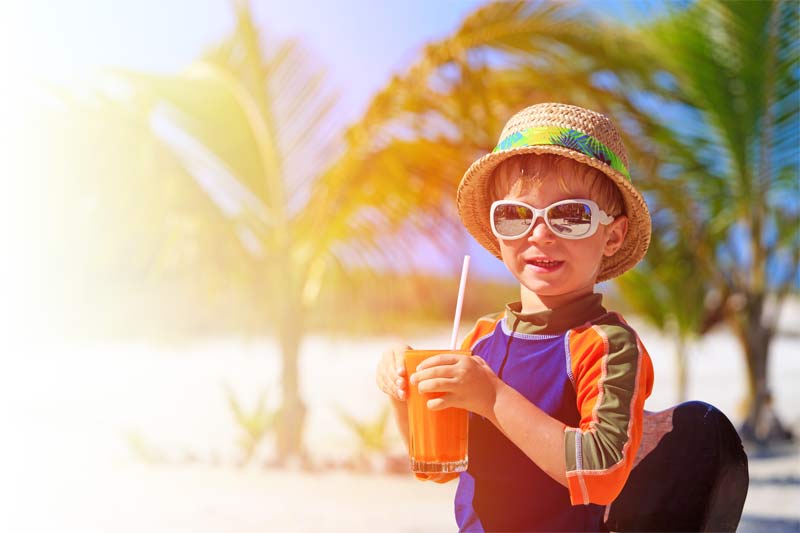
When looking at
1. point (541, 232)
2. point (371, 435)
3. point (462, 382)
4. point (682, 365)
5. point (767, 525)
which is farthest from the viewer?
point (682, 365)

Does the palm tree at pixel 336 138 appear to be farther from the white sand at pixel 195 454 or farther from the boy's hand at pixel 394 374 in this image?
the boy's hand at pixel 394 374

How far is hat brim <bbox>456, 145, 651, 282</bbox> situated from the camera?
1.39 meters

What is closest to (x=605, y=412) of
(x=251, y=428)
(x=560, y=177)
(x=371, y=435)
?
(x=560, y=177)

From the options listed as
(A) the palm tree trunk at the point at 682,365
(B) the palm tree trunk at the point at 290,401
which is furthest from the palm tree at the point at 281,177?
(A) the palm tree trunk at the point at 682,365

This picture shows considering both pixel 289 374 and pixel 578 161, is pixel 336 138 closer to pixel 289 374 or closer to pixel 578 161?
pixel 289 374

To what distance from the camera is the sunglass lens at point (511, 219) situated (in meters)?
1.40

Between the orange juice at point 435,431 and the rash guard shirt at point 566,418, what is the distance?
0.07 m

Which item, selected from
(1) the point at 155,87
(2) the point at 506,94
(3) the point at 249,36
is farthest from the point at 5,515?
(2) the point at 506,94

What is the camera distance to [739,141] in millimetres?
→ 6492

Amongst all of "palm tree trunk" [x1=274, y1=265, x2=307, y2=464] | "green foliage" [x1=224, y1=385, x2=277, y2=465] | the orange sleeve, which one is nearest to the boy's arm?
the orange sleeve

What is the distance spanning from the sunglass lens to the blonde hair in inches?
1.7

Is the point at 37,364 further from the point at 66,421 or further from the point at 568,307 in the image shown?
the point at 568,307

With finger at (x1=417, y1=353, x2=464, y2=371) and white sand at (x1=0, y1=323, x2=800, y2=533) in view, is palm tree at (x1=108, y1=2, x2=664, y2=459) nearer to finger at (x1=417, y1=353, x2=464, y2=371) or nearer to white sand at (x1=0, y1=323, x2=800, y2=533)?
white sand at (x1=0, y1=323, x2=800, y2=533)

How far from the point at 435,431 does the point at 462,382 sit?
0.43 feet
